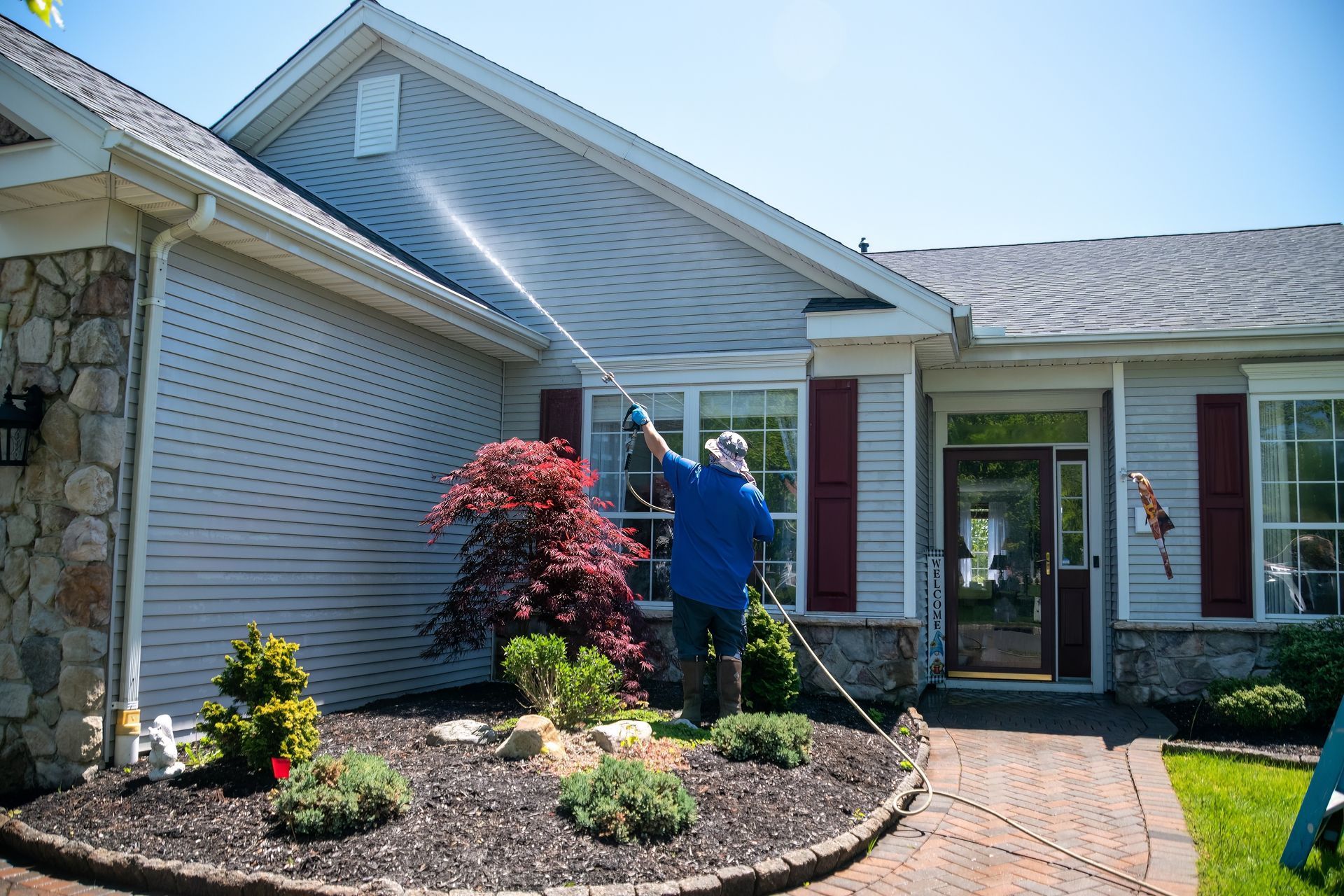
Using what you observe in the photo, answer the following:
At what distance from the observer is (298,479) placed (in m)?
6.93

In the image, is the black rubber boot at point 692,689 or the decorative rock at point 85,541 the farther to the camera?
the black rubber boot at point 692,689

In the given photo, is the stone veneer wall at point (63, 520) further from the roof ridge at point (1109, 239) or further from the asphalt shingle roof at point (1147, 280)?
the roof ridge at point (1109, 239)

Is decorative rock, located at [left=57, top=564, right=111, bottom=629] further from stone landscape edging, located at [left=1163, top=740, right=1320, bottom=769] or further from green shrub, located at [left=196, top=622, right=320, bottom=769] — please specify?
stone landscape edging, located at [left=1163, top=740, right=1320, bottom=769]

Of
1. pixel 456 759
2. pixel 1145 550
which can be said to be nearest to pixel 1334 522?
pixel 1145 550

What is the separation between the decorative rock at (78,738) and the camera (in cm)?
512

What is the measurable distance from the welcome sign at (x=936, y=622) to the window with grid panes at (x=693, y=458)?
1837 millimetres

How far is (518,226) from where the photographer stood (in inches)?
374

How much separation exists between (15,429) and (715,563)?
421 cm

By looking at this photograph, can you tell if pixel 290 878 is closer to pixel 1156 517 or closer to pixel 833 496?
pixel 833 496

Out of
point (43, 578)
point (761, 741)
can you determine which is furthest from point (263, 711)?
point (761, 741)

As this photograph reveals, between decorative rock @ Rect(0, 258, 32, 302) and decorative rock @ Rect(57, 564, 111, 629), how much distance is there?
183 centimetres

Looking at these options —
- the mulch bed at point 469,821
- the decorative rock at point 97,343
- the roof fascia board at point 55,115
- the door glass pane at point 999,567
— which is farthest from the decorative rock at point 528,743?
the door glass pane at point 999,567

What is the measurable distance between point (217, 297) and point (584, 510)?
2.93 m

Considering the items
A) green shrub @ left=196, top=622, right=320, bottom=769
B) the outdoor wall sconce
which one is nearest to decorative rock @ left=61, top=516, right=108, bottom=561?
the outdoor wall sconce
